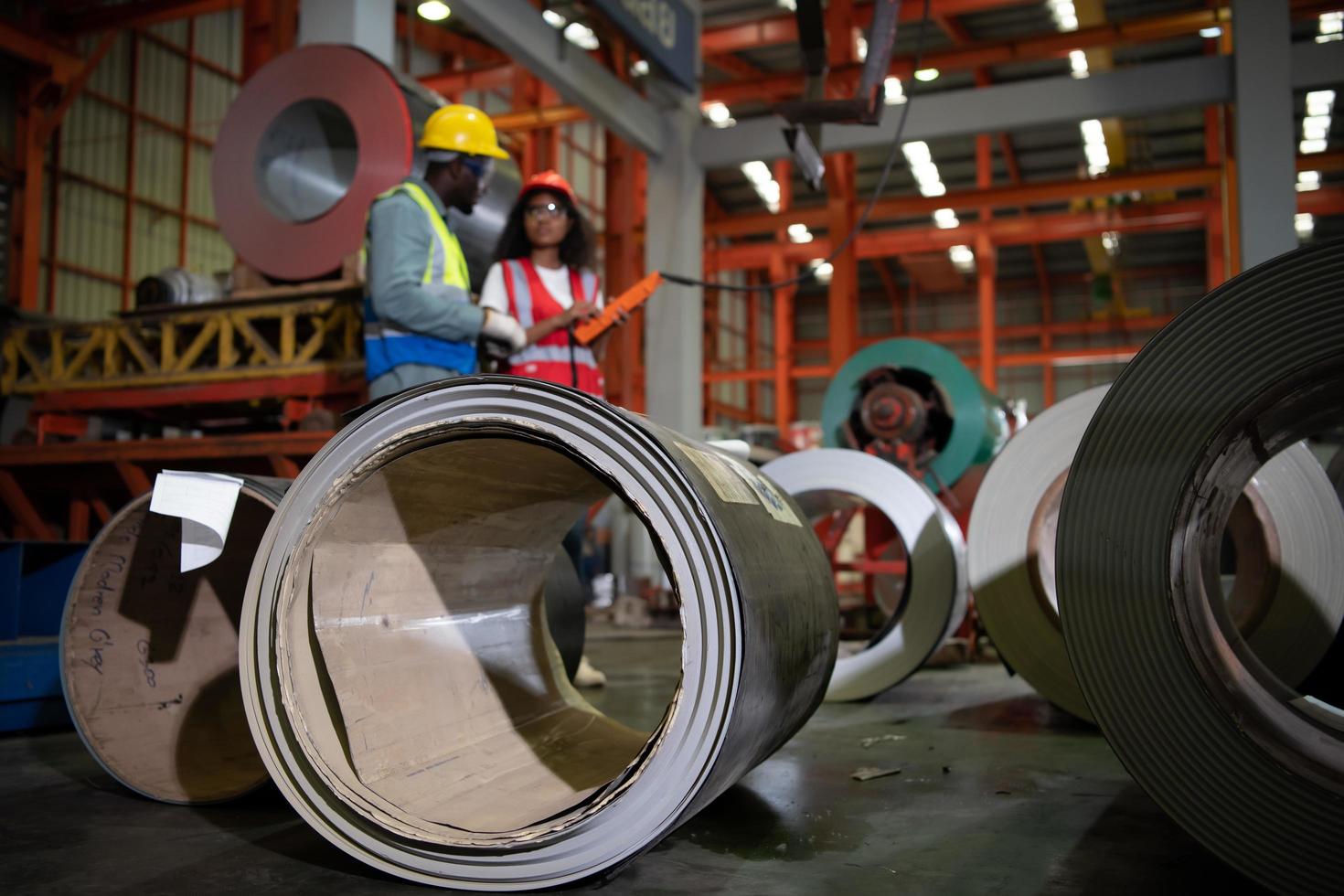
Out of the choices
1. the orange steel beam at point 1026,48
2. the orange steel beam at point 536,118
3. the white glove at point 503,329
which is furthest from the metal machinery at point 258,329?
the orange steel beam at point 1026,48

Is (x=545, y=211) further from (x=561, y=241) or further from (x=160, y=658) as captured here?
(x=160, y=658)

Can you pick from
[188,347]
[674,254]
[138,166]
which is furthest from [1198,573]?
[138,166]

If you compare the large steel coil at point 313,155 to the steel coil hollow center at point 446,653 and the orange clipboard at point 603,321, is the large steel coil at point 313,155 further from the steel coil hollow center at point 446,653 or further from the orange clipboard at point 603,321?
the steel coil hollow center at point 446,653

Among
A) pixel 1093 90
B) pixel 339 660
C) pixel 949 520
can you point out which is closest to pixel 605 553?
pixel 1093 90

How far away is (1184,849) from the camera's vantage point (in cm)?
223

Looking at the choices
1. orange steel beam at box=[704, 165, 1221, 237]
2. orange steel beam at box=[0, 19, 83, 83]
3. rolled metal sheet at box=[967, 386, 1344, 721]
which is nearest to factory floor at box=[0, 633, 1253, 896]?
rolled metal sheet at box=[967, 386, 1344, 721]

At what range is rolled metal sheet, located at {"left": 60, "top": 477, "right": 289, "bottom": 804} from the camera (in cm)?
263

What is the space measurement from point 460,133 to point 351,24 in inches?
65.4

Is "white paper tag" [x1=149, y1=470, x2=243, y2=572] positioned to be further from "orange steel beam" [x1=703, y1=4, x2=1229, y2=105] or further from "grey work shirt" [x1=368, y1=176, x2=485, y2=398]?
"orange steel beam" [x1=703, y1=4, x2=1229, y2=105]

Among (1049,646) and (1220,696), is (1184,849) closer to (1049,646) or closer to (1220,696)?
(1220,696)

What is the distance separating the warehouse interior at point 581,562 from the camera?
Result: 1913 millimetres

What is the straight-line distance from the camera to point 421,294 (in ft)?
12.3

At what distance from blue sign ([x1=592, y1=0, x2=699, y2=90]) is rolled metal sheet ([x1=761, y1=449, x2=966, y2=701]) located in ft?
12.9

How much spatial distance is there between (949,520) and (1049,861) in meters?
3.01
